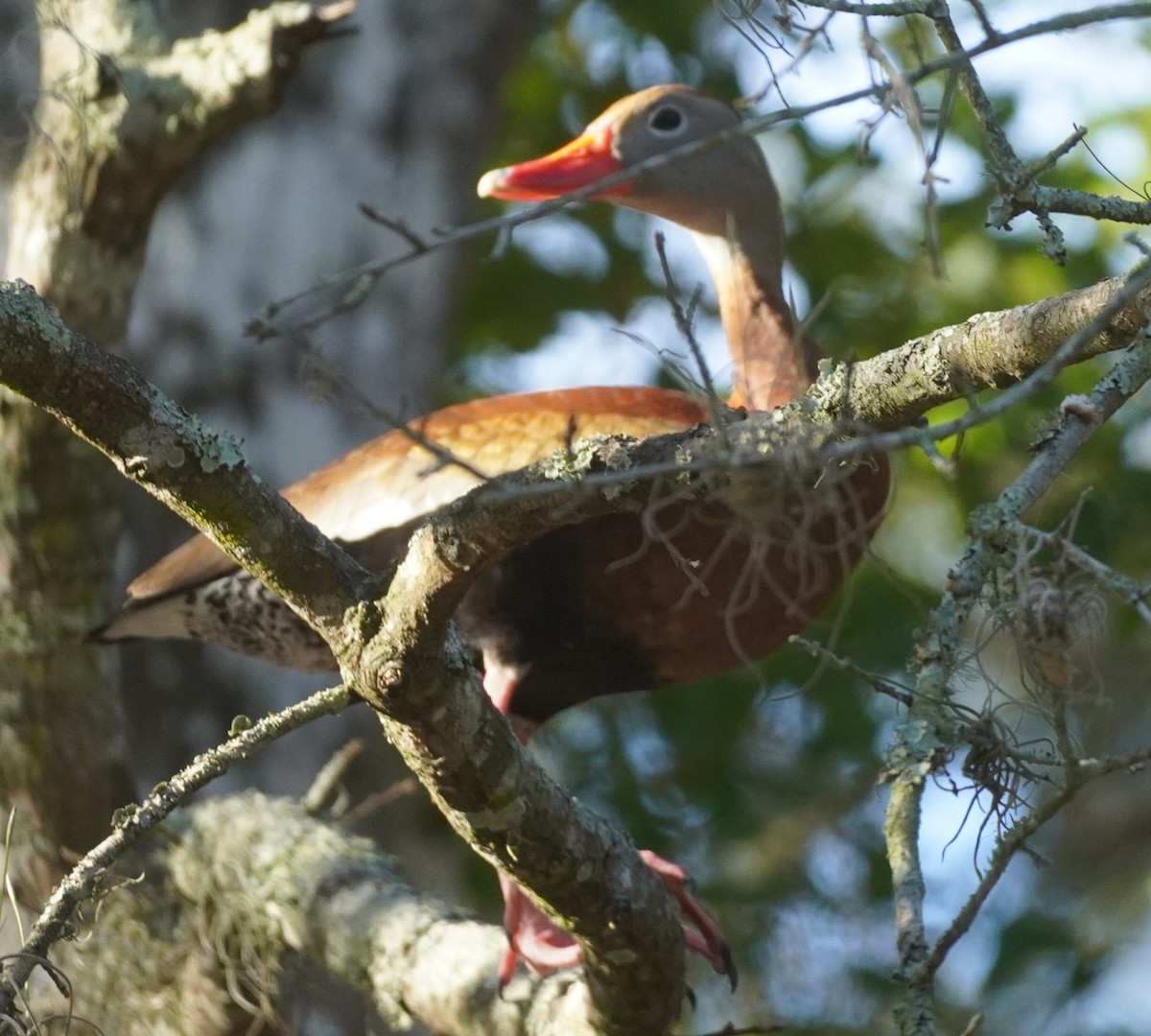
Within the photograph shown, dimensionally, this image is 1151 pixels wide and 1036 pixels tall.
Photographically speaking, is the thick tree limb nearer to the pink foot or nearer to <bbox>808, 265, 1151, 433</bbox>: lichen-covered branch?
<bbox>808, 265, 1151, 433</bbox>: lichen-covered branch

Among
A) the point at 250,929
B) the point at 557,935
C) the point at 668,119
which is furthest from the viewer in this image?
the point at 668,119

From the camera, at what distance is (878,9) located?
1744mm

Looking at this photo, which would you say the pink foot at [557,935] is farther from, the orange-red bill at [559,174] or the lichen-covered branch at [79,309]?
the orange-red bill at [559,174]

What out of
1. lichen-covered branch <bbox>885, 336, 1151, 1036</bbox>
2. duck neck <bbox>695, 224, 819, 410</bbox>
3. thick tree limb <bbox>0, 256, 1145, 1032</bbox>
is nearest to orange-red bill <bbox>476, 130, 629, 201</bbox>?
duck neck <bbox>695, 224, 819, 410</bbox>

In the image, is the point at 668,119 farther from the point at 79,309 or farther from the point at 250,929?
the point at 250,929

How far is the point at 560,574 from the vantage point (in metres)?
3.43

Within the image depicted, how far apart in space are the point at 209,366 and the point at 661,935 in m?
2.66

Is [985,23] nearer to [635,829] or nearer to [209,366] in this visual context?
[209,366]

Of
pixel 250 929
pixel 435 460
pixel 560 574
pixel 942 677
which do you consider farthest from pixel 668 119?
pixel 942 677

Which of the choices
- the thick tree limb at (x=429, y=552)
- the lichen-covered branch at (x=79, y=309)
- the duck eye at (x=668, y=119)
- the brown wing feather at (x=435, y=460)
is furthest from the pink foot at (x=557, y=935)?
the duck eye at (x=668, y=119)

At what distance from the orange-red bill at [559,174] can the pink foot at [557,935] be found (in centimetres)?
163

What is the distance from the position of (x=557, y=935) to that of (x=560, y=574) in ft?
2.44

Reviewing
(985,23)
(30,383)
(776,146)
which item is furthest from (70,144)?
(776,146)

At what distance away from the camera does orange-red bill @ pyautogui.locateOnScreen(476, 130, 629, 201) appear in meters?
3.91
